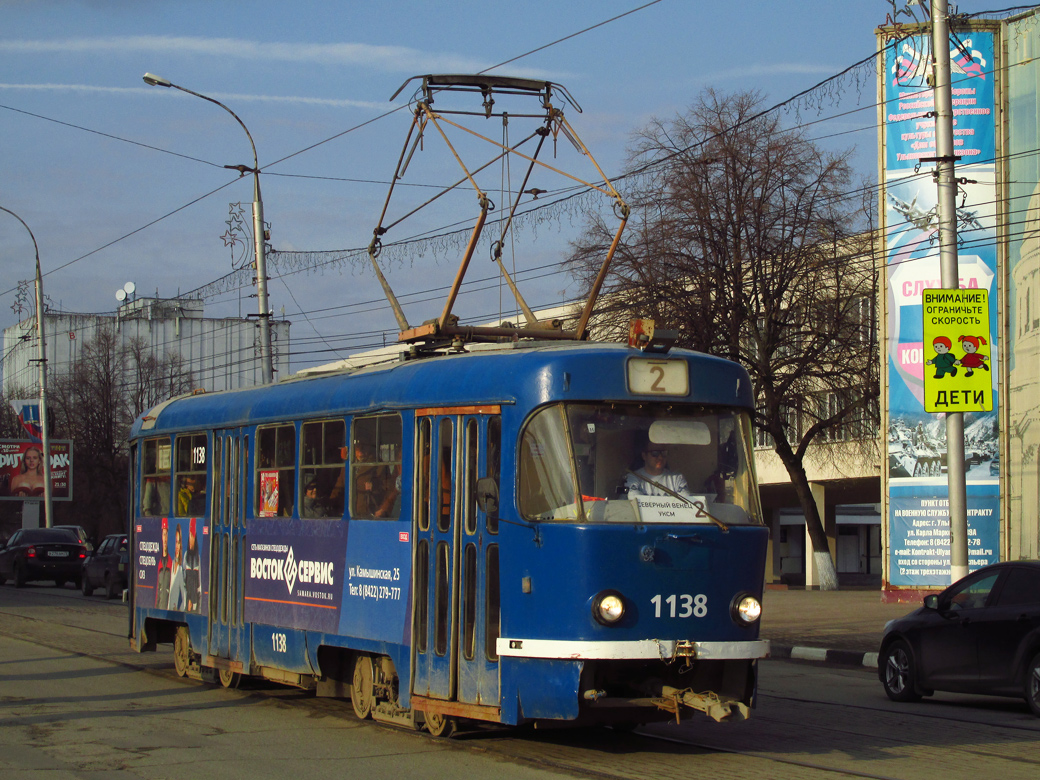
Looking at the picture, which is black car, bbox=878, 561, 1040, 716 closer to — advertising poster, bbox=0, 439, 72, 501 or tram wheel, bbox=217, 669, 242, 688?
tram wheel, bbox=217, 669, 242, 688

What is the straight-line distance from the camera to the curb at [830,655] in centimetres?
1631

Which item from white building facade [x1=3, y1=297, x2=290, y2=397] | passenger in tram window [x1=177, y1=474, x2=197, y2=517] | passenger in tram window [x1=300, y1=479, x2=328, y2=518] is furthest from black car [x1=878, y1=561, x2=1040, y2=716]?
white building facade [x1=3, y1=297, x2=290, y2=397]

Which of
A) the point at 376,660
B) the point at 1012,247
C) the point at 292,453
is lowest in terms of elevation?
the point at 376,660

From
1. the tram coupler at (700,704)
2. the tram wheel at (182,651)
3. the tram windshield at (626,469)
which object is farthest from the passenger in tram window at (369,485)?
the tram wheel at (182,651)

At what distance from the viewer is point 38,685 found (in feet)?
44.0

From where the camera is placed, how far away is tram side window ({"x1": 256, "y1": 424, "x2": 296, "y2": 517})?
11.8 meters

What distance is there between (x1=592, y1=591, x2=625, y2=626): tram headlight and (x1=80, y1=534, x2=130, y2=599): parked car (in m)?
24.1

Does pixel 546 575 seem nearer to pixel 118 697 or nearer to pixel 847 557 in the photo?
pixel 118 697

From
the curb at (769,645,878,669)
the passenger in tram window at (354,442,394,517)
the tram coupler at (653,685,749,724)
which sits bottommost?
the curb at (769,645,878,669)

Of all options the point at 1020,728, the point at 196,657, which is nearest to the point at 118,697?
the point at 196,657

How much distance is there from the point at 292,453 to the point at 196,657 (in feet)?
10.7

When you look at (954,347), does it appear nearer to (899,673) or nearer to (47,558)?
(899,673)

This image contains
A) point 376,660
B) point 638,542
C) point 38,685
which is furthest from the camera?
point 38,685

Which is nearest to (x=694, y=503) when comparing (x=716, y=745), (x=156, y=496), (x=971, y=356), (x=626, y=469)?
(x=626, y=469)
